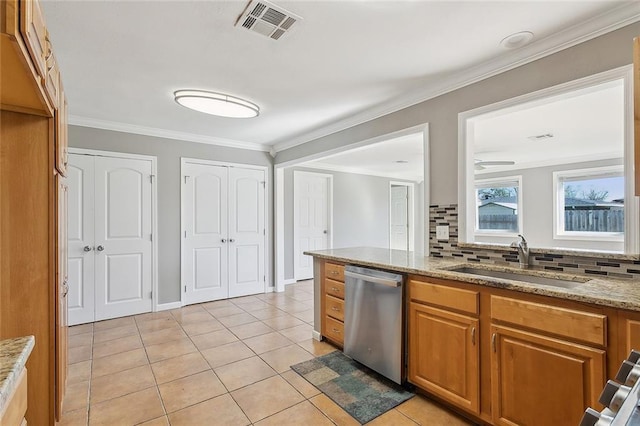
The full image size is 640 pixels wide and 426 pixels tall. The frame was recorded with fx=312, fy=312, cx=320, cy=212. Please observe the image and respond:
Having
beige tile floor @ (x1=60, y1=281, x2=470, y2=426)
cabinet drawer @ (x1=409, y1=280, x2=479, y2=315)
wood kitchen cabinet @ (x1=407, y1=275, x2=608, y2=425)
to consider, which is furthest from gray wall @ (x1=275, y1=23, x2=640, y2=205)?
beige tile floor @ (x1=60, y1=281, x2=470, y2=426)

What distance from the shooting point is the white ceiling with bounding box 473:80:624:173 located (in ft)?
9.60

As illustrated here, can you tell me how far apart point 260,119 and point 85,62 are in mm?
1761

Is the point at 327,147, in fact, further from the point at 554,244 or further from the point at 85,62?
the point at 554,244

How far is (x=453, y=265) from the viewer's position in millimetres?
2289

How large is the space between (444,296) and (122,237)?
3806mm

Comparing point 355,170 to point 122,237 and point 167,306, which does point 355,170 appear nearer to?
point 167,306

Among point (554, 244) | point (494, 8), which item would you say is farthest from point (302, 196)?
point (554, 244)

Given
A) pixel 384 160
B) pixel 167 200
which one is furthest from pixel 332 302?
pixel 384 160

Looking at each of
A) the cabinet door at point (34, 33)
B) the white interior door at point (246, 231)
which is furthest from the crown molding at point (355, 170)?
the cabinet door at point (34, 33)

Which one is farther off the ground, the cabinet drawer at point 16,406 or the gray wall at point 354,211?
the gray wall at point 354,211

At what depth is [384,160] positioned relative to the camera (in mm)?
5883

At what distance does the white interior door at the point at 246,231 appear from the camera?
479 cm

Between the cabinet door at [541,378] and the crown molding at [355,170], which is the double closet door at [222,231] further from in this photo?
the cabinet door at [541,378]

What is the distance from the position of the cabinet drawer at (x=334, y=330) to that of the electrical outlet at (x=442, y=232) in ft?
3.83
